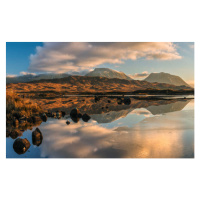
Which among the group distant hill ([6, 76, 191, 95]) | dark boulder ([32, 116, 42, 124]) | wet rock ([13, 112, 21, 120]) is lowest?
dark boulder ([32, 116, 42, 124])

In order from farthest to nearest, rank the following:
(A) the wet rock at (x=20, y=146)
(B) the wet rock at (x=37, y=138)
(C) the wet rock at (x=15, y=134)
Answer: (C) the wet rock at (x=15, y=134) → (B) the wet rock at (x=37, y=138) → (A) the wet rock at (x=20, y=146)

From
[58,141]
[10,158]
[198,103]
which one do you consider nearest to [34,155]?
[10,158]

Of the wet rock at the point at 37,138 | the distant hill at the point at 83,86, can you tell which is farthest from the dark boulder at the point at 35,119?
the distant hill at the point at 83,86

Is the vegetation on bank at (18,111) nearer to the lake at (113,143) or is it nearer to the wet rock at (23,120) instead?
the wet rock at (23,120)

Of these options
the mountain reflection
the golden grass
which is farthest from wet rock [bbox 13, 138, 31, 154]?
the golden grass

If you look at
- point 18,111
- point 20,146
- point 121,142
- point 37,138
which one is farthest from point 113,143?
point 18,111

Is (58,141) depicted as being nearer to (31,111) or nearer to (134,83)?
(31,111)

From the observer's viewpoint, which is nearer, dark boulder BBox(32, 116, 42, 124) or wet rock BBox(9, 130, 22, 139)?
wet rock BBox(9, 130, 22, 139)

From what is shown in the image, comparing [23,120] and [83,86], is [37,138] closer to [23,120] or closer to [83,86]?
[23,120]

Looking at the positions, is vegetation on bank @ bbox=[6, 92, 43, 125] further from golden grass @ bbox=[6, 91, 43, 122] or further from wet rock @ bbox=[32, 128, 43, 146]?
wet rock @ bbox=[32, 128, 43, 146]

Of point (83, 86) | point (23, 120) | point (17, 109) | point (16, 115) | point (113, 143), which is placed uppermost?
point (83, 86)

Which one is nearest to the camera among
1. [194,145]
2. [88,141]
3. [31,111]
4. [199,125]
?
[194,145]

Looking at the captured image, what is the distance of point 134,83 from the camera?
86.1 meters

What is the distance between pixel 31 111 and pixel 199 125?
1189cm
